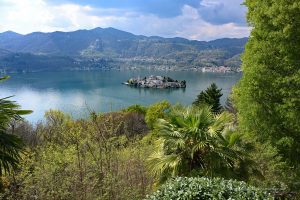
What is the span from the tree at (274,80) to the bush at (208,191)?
451cm

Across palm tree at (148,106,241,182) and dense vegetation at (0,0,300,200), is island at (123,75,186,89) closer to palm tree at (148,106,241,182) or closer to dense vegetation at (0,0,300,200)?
dense vegetation at (0,0,300,200)

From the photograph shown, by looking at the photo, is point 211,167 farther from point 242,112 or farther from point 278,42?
point 278,42

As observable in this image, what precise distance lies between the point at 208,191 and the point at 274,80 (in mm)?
5424

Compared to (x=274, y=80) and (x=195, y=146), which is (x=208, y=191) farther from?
(x=274, y=80)

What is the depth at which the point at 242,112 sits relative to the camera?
1064 cm

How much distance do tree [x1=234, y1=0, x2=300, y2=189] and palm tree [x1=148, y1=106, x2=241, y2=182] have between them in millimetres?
2105

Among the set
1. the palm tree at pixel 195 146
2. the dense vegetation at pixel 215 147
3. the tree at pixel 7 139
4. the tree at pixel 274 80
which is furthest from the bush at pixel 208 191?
the tree at pixel 274 80

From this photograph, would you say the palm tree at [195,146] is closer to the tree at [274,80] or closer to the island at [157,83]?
the tree at [274,80]

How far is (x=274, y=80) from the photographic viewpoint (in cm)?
959

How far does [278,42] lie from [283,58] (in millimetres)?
469

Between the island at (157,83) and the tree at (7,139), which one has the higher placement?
the tree at (7,139)

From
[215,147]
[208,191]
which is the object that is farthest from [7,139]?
[215,147]

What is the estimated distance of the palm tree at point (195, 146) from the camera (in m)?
7.68

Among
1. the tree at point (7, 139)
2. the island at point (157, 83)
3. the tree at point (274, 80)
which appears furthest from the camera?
the island at point (157, 83)
